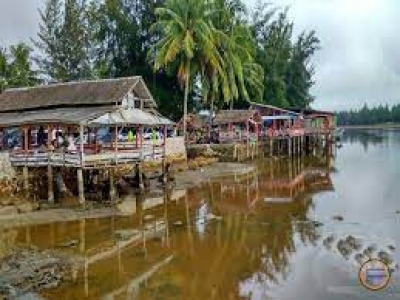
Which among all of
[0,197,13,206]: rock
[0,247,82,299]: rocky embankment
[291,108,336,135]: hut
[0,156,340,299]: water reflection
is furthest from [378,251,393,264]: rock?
[291,108,336,135]: hut

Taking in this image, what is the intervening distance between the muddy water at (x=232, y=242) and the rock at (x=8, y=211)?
187 cm

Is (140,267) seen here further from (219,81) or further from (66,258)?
(219,81)

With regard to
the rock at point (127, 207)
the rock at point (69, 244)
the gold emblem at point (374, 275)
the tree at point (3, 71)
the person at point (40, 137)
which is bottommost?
the gold emblem at point (374, 275)

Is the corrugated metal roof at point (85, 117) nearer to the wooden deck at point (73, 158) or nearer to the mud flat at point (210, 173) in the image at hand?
the wooden deck at point (73, 158)

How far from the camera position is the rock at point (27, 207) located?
938 inches

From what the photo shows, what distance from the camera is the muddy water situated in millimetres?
14942

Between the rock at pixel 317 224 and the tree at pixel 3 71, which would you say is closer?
the rock at pixel 317 224

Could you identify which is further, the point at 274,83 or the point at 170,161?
the point at 274,83

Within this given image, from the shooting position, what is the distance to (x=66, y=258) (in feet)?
57.8

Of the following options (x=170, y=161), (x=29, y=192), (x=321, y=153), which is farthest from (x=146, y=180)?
(x=321, y=153)

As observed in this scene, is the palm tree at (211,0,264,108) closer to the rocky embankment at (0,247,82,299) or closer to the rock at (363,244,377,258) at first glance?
the rock at (363,244,377,258)

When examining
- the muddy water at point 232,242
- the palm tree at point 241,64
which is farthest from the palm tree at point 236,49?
the muddy water at point 232,242

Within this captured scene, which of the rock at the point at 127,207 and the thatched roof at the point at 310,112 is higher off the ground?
the thatched roof at the point at 310,112

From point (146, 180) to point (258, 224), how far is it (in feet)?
33.1
